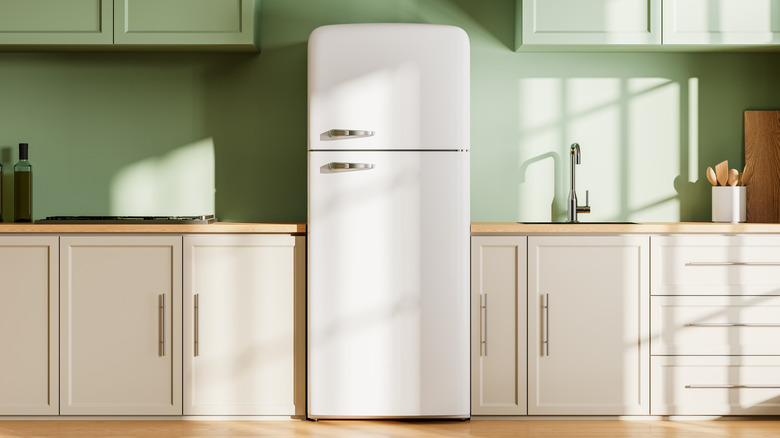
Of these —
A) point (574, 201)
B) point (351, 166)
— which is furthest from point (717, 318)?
point (351, 166)

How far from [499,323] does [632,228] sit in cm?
68

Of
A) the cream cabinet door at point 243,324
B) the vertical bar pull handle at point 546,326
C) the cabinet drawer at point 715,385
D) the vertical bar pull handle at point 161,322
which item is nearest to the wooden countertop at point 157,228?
the cream cabinet door at point 243,324

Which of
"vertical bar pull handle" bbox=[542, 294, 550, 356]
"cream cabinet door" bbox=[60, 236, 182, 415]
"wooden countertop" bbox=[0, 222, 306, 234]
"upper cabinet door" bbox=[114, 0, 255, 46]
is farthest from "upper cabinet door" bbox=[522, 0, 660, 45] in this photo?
"cream cabinet door" bbox=[60, 236, 182, 415]

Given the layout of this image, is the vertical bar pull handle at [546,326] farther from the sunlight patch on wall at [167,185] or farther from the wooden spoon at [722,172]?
the sunlight patch on wall at [167,185]

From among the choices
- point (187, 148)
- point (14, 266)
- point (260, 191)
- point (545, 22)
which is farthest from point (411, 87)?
point (14, 266)

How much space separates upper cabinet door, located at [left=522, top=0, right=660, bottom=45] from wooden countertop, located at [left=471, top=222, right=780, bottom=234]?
847 mm

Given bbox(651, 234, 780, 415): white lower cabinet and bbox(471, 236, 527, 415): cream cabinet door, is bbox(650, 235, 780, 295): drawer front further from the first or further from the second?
bbox(471, 236, 527, 415): cream cabinet door

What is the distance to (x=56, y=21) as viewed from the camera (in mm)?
2941

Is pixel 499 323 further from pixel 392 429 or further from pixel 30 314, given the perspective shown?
pixel 30 314

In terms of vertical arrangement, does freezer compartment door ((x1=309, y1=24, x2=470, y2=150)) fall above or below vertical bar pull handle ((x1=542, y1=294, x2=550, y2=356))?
above

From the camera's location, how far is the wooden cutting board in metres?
3.23

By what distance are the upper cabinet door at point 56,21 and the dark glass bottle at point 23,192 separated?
59cm

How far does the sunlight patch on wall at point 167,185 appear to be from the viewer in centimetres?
325

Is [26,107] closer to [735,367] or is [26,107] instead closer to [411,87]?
[411,87]
